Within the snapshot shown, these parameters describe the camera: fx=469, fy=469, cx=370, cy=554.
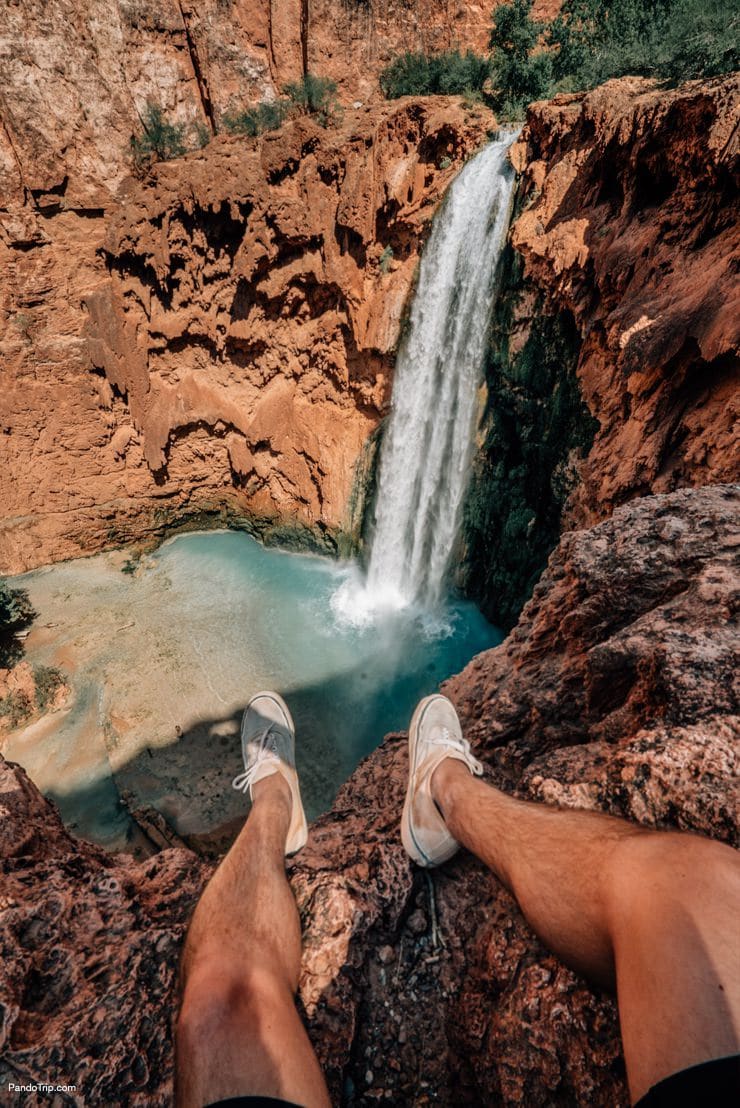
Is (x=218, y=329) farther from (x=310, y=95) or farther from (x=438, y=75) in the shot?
(x=438, y=75)

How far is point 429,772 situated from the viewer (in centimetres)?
209

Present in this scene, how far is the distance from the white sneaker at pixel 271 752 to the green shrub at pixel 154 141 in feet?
30.1

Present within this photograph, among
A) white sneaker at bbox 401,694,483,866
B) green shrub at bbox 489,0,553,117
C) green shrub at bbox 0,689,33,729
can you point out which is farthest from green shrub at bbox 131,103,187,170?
white sneaker at bbox 401,694,483,866

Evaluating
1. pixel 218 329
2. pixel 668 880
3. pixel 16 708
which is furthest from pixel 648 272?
pixel 16 708

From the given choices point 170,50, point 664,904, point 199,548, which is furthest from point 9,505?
point 664,904

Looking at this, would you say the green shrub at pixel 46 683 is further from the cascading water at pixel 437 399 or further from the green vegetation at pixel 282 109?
the green vegetation at pixel 282 109

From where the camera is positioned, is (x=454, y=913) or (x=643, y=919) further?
(x=454, y=913)

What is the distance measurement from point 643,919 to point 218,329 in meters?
9.62

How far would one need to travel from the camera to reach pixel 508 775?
6.90 ft

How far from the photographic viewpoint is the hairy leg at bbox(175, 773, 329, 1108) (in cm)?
96

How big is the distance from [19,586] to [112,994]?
9217 mm

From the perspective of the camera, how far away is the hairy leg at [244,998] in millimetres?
957

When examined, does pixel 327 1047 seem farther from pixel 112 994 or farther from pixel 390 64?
pixel 390 64

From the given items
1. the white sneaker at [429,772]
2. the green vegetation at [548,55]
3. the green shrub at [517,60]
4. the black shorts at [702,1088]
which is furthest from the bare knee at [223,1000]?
the green shrub at [517,60]
